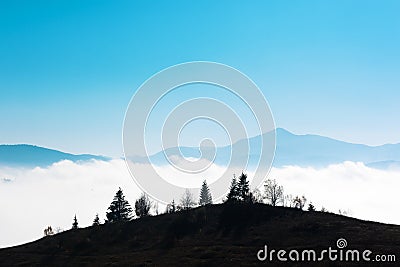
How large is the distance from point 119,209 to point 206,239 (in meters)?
53.2

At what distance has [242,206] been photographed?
122 metres

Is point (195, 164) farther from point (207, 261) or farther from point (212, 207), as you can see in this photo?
point (212, 207)

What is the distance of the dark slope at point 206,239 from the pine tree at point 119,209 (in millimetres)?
17607

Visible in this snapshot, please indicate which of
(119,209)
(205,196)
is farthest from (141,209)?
(205,196)

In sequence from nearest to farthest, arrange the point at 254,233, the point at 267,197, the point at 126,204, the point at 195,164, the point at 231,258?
the point at 195,164 < the point at 231,258 < the point at 254,233 < the point at 126,204 < the point at 267,197

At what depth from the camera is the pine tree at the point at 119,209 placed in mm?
146500

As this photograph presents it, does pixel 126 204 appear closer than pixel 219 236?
No

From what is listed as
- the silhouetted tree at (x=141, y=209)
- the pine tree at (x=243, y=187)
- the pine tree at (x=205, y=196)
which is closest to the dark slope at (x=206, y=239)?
the pine tree at (x=243, y=187)

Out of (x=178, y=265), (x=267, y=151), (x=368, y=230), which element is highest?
(x=267, y=151)

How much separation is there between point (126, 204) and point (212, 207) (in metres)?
Answer: 37.0

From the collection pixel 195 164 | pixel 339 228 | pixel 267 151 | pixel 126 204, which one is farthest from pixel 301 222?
pixel 126 204

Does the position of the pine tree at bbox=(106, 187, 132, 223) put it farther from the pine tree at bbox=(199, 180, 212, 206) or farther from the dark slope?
the pine tree at bbox=(199, 180, 212, 206)

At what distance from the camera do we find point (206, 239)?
4109 inches

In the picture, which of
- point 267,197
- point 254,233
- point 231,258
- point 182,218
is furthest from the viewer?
point 267,197
